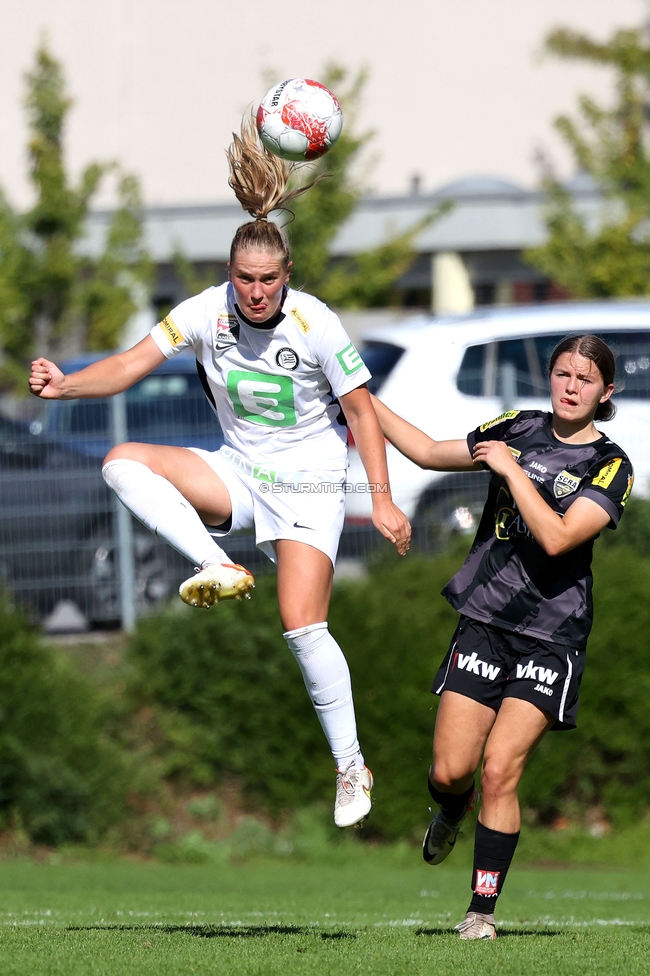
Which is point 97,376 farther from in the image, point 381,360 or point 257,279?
point 381,360

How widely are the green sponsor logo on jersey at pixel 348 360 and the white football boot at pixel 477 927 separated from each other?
7.01ft

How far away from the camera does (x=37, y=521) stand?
11.0 m

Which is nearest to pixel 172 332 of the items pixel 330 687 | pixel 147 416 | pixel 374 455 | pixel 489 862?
pixel 374 455

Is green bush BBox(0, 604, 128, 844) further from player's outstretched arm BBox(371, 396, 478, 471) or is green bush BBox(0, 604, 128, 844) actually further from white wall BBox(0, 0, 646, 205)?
white wall BBox(0, 0, 646, 205)

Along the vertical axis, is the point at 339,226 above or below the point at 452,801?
above

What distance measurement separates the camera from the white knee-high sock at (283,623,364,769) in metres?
5.59

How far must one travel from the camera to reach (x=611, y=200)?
19406 millimetres

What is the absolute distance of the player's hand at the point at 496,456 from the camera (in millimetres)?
5070

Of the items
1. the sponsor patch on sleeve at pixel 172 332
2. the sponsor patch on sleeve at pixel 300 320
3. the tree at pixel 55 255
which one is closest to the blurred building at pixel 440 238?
the tree at pixel 55 255

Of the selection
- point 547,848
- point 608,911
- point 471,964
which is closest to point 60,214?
point 547,848

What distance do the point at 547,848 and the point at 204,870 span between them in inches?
101

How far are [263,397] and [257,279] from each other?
0.47 metres

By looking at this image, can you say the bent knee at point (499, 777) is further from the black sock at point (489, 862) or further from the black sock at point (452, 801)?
the black sock at point (452, 801)

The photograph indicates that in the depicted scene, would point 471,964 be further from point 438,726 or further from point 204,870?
point 204,870
